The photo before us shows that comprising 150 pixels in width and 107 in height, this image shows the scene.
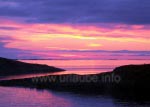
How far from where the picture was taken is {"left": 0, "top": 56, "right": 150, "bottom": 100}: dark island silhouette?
63.8 meters

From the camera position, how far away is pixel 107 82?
67.8m

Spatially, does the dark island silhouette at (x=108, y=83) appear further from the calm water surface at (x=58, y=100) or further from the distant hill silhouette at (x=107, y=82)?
the calm water surface at (x=58, y=100)

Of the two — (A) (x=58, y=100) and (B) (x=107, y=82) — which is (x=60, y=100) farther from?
(B) (x=107, y=82)

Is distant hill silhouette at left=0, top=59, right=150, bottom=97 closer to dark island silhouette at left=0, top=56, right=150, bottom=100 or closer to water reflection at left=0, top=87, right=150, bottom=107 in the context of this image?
dark island silhouette at left=0, top=56, right=150, bottom=100

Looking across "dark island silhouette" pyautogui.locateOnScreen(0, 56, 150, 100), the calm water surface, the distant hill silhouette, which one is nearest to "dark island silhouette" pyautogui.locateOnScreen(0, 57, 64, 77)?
the distant hill silhouette

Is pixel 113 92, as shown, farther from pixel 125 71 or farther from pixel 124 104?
pixel 124 104

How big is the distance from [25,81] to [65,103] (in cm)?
2490

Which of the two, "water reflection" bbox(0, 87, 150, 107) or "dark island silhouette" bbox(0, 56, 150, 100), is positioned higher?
"dark island silhouette" bbox(0, 56, 150, 100)

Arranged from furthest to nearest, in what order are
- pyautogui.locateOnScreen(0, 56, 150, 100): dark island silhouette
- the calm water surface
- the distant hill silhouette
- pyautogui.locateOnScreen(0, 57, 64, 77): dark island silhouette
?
pyautogui.locateOnScreen(0, 57, 64, 77): dark island silhouette → the distant hill silhouette → pyautogui.locateOnScreen(0, 56, 150, 100): dark island silhouette → the calm water surface

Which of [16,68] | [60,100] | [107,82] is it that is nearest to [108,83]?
[107,82]

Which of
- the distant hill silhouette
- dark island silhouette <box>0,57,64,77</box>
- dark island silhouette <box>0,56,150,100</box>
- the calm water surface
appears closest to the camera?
the calm water surface

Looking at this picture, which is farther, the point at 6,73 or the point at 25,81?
the point at 6,73

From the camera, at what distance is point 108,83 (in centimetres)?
6731

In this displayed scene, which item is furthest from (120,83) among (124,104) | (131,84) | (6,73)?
(6,73)
